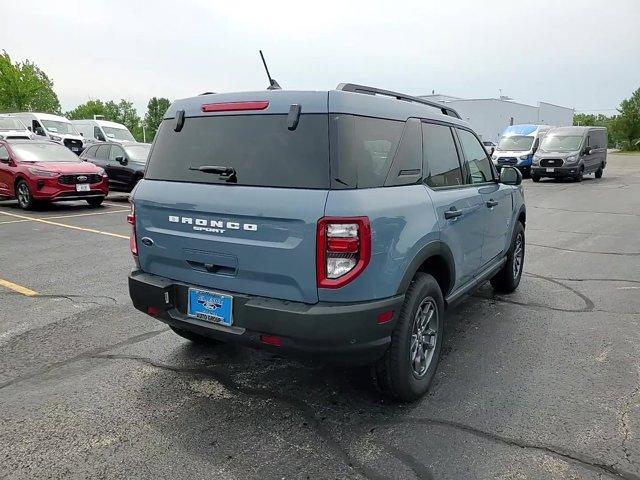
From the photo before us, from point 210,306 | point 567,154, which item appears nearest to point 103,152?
point 210,306

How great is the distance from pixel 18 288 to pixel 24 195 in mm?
7615

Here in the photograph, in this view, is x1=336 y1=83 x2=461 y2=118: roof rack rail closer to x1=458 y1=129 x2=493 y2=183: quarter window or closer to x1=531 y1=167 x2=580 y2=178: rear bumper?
x1=458 y1=129 x2=493 y2=183: quarter window

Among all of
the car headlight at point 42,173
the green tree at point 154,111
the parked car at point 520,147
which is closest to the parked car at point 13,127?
the car headlight at point 42,173

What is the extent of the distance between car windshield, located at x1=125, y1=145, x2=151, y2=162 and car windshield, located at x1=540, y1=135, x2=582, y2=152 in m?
15.8

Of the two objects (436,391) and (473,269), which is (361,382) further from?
(473,269)

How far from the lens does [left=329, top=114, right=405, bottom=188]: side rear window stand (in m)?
2.80

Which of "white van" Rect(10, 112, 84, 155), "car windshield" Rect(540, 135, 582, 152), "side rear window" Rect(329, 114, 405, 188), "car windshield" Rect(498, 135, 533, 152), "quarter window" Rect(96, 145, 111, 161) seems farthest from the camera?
"white van" Rect(10, 112, 84, 155)

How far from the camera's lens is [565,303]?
5320 millimetres

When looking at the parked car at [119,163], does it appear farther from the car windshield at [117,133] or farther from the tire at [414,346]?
the tire at [414,346]

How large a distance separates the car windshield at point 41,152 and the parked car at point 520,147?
56.4ft

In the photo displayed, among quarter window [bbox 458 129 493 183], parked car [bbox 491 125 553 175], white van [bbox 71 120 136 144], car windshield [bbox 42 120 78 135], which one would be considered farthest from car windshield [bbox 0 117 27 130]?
quarter window [bbox 458 129 493 183]

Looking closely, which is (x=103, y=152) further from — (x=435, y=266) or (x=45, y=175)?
(x=435, y=266)

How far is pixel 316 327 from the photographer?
2.73m

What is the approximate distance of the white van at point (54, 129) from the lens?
25.3 meters
